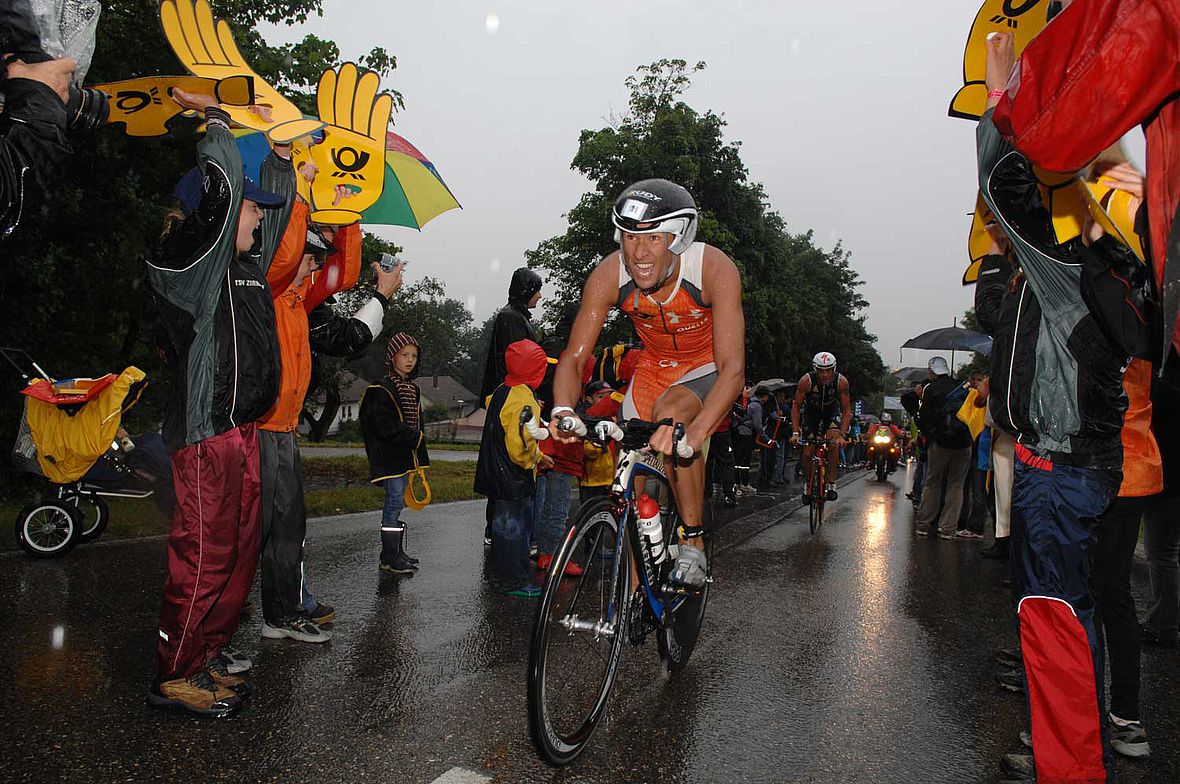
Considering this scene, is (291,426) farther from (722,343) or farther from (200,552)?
(722,343)

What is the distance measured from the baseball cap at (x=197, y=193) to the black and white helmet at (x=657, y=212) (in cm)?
164

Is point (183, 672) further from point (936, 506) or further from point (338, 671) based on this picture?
point (936, 506)

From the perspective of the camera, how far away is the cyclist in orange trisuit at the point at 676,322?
3.64 meters

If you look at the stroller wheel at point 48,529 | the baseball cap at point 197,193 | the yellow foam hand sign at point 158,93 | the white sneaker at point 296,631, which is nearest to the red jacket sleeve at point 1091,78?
the baseball cap at point 197,193

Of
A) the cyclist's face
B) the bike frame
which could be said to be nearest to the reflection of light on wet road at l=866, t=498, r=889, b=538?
the bike frame

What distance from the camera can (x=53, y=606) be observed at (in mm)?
4871

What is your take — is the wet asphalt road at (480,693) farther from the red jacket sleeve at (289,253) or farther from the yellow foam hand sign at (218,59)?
the yellow foam hand sign at (218,59)

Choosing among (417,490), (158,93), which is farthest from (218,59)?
(417,490)

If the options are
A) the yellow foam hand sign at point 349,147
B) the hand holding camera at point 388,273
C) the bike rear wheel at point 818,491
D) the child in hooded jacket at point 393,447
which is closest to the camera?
the yellow foam hand sign at point 349,147

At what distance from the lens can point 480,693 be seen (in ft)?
12.3

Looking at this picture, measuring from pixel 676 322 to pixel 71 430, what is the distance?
547cm

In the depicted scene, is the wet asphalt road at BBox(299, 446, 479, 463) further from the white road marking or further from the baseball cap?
the white road marking

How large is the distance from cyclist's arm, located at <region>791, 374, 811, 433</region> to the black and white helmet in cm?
756

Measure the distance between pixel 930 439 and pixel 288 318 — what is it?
921cm
